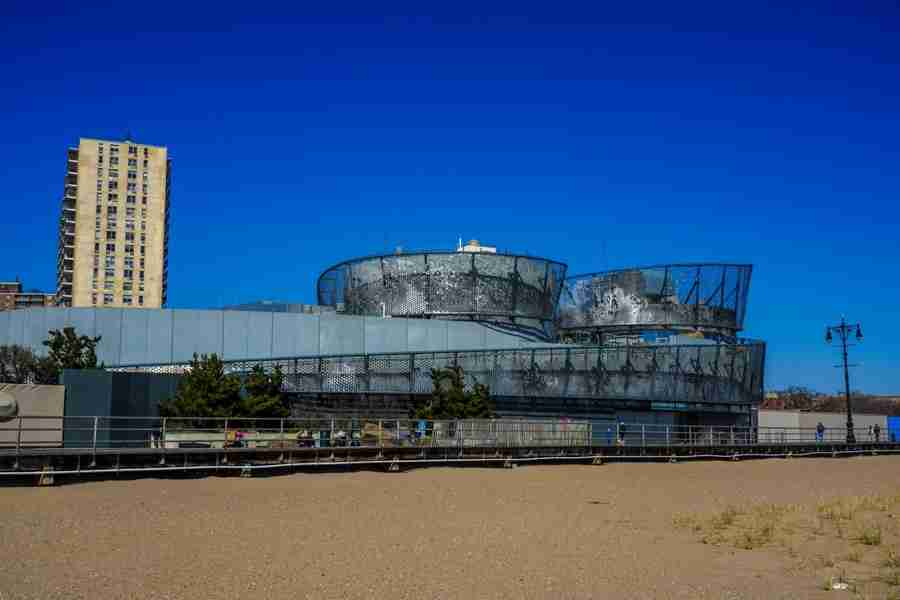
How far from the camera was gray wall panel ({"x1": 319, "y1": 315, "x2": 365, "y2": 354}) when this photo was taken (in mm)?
60344

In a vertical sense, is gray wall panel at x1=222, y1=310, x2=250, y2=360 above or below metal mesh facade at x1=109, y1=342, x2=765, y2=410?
above

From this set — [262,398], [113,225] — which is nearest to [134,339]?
[262,398]

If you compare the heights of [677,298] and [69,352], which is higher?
[677,298]

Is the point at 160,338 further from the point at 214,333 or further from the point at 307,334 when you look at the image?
the point at 307,334

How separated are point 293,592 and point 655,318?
195 feet

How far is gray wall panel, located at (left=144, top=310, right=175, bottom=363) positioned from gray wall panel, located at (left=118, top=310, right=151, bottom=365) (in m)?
0.22

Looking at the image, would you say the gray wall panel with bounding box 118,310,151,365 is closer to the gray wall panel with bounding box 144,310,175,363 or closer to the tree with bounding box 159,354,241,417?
the gray wall panel with bounding box 144,310,175,363

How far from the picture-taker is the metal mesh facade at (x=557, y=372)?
5641 cm

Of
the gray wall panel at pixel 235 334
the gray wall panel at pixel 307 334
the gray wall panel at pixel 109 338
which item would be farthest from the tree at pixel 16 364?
the gray wall panel at pixel 307 334

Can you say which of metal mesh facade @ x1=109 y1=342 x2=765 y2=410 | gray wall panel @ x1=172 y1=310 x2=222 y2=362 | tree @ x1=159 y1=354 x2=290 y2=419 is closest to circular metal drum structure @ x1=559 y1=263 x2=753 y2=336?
metal mesh facade @ x1=109 y1=342 x2=765 y2=410

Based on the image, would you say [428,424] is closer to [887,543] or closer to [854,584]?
[887,543]

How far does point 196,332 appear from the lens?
192 feet

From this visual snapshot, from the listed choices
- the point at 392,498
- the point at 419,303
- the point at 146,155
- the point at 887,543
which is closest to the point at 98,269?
the point at 146,155

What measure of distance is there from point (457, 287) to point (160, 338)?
19.9 metres
